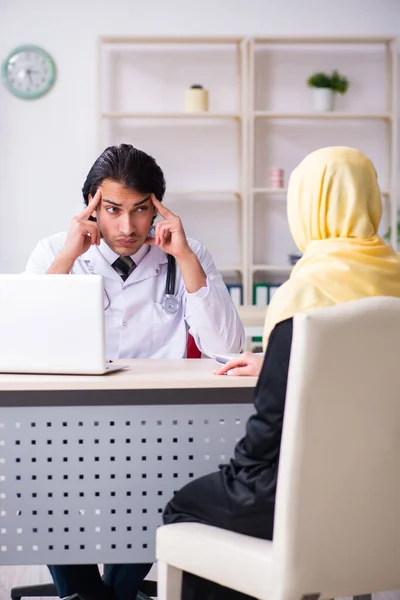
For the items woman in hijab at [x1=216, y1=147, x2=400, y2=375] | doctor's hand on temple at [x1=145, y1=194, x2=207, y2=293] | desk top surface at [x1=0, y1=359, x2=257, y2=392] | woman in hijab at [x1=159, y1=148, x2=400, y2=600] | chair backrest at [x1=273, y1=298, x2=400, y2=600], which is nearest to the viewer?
chair backrest at [x1=273, y1=298, x2=400, y2=600]

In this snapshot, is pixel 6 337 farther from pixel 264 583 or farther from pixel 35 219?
pixel 35 219

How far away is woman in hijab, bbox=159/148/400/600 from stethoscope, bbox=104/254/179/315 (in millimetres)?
880

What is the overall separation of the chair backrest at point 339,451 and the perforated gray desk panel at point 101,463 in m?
0.59

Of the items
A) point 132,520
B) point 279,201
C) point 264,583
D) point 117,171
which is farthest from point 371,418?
point 279,201

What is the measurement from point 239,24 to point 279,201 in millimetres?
1062

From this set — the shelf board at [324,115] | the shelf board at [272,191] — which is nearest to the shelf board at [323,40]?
the shelf board at [324,115]

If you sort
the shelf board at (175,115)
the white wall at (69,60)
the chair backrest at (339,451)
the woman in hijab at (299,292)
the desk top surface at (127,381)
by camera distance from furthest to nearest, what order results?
the white wall at (69,60) → the shelf board at (175,115) → the desk top surface at (127,381) → the woman in hijab at (299,292) → the chair backrest at (339,451)

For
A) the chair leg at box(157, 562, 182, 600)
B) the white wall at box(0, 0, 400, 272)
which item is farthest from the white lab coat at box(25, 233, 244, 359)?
the white wall at box(0, 0, 400, 272)

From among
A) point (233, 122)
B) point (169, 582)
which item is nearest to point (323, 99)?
point (233, 122)

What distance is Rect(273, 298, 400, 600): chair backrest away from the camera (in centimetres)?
144

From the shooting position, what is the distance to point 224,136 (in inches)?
205

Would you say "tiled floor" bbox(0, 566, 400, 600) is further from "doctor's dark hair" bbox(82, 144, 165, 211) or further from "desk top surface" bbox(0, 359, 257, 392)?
"doctor's dark hair" bbox(82, 144, 165, 211)

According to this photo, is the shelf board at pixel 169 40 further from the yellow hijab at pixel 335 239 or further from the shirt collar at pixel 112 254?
the yellow hijab at pixel 335 239

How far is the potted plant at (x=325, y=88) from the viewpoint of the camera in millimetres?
5000
